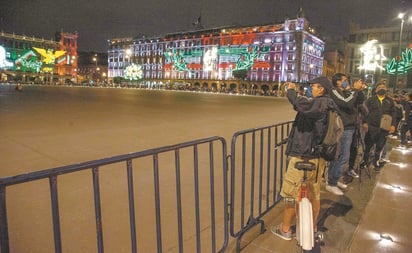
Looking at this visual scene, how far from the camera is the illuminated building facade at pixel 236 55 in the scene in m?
80.3

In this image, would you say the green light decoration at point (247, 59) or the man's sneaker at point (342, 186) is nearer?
the man's sneaker at point (342, 186)

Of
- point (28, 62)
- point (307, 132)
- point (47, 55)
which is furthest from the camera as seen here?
point (28, 62)

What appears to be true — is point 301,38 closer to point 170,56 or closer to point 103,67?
point 170,56

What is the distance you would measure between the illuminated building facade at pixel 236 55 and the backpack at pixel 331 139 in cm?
7737

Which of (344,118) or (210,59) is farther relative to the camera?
(210,59)

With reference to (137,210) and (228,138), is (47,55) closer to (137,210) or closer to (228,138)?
(228,138)

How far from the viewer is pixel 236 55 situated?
286ft

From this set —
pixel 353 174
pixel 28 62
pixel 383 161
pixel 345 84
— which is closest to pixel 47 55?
pixel 28 62

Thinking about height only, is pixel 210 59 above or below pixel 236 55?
below

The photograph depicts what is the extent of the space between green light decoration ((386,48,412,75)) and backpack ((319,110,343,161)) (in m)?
13.9

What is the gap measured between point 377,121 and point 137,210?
215 inches

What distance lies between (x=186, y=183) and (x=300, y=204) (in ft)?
8.58

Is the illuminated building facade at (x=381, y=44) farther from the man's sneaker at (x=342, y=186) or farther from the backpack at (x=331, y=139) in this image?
the backpack at (x=331, y=139)

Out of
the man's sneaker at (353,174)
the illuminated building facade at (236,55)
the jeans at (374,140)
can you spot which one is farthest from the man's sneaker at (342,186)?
the illuminated building facade at (236,55)
